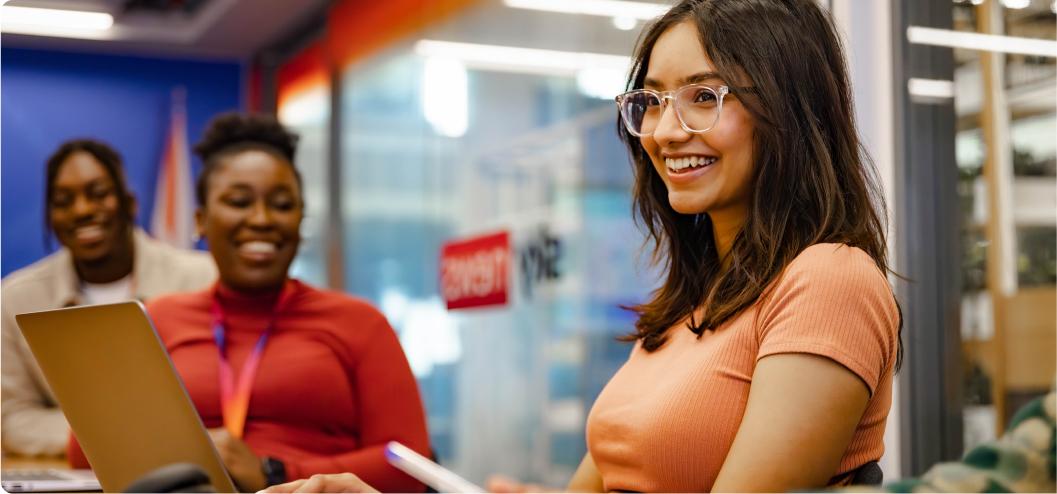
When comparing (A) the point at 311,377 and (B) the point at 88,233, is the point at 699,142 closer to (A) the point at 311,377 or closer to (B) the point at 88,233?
(A) the point at 311,377

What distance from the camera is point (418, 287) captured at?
5609mm

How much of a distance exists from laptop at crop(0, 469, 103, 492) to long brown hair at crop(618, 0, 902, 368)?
1229 mm

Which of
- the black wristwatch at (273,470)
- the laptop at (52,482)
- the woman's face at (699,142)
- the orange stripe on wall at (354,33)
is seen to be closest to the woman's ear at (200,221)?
the laptop at (52,482)

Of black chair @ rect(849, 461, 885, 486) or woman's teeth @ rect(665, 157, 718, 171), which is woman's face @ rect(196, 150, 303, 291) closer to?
woman's teeth @ rect(665, 157, 718, 171)

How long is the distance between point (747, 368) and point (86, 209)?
9.17 ft

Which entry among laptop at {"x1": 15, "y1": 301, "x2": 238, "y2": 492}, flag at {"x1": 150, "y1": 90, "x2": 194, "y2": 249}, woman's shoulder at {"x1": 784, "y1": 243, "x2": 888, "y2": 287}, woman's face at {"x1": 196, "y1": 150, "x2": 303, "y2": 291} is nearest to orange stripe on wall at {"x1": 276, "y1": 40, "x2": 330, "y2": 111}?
flag at {"x1": 150, "y1": 90, "x2": 194, "y2": 249}

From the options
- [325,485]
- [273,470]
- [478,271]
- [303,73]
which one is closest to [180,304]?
[273,470]

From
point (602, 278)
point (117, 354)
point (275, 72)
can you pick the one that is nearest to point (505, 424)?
point (602, 278)

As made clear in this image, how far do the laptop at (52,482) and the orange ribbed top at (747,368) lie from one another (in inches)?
41.0

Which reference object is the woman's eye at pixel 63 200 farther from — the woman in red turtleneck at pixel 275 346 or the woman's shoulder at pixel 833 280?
the woman's shoulder at pixel 833 280

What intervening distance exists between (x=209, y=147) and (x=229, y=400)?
0.71 m

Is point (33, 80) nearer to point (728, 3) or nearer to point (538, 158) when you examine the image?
point (538, 158)

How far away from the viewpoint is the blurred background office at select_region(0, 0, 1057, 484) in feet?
8.04

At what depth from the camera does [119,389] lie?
1.58 meters
